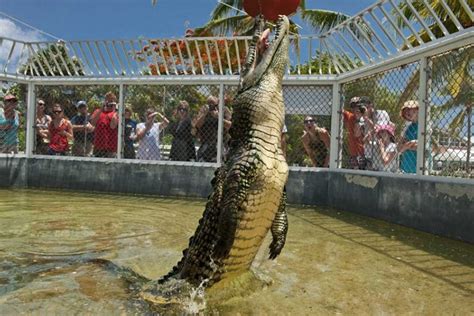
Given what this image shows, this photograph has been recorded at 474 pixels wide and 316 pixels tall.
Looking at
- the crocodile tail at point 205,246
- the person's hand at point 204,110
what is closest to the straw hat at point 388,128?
the person's hand at point 204,110

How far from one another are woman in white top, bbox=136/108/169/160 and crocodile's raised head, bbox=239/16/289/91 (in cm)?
707

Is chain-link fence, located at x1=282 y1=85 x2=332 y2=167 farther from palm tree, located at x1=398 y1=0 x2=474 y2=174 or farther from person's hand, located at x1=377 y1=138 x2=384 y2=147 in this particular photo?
palm tree, located at x1=398 y1=0 x2=474 y2=174

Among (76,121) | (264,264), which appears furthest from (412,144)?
(76,121)

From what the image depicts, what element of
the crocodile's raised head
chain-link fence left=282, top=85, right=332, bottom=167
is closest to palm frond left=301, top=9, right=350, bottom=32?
chain-link fence left=282, top=85, right=332, bottom=167

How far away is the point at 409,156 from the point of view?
758cm

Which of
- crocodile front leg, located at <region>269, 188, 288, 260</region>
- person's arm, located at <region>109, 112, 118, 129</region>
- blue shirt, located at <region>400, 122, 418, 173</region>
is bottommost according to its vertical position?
crocodile front leg, located at <region>269, 188, 288, 260</region>

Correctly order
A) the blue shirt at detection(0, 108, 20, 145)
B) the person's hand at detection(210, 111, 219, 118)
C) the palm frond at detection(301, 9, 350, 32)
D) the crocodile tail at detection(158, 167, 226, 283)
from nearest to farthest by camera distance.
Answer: the crocodile tail at detection(158, 167, 226, 283) → the person's hand at detection(210, 111, 219, 118) → the blue shirt at detection(0, 108, 20, 145) → the palm frond at detection(301, 9, 350, 32)

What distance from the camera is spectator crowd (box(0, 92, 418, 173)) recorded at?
834cm

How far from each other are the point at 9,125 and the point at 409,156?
881 centimetres

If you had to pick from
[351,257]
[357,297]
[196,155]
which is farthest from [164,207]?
[357,297]

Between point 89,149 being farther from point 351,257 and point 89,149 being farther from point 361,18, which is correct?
point 351,257

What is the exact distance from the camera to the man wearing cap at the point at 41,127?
11773 millimetres

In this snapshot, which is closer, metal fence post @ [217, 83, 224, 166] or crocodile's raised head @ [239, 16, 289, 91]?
crocodile's raised head @ [239, 16, 289, 91]

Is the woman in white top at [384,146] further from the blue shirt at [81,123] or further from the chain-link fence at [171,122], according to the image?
the blue shirt at [81,123]
